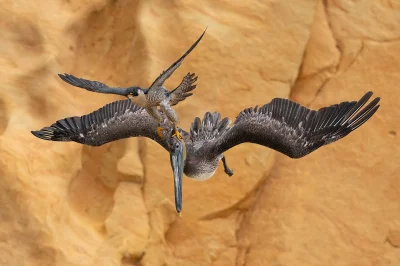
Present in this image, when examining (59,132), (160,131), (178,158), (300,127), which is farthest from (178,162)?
(59,132)

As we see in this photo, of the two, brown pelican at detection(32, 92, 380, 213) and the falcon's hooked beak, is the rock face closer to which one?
brown pelican at detection(32, 92, 380, 213)

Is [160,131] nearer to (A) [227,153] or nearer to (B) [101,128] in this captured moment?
(B) [101,128]

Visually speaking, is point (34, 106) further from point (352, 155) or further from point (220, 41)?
point (352, 155)

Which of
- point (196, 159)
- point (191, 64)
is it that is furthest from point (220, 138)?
point (191, 64)

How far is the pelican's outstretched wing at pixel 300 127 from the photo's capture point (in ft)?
15.0

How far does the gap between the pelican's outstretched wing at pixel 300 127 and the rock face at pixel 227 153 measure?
5.77 feet

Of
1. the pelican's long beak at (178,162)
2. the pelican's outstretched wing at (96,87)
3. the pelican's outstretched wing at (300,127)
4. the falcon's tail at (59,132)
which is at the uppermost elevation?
the pelican's outstretched wing at (96,87)

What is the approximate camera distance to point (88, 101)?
662 centimetres

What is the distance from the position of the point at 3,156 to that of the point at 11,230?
61 centimetres

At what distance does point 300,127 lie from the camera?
4.59 metres

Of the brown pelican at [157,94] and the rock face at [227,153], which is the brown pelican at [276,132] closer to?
the brown pelican at [157,94]

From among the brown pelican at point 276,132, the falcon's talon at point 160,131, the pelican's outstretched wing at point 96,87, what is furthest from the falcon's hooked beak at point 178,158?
the pelican's outstretched wing at point 96,87

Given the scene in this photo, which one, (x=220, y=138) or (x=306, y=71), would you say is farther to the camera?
(x=306, y=71)

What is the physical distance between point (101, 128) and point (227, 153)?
162cm
